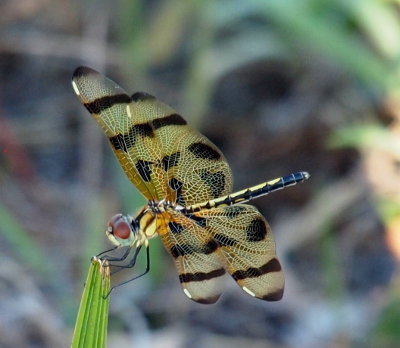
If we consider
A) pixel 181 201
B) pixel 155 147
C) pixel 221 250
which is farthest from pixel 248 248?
pixel 155 147

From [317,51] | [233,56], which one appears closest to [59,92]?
[233,56]

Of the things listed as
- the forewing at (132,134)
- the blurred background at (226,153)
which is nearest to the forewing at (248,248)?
the forewing at (132,134)

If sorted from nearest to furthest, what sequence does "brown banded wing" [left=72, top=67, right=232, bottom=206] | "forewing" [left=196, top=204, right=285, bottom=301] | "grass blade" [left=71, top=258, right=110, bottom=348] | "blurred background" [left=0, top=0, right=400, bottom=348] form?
"grass blade" [left=71, top=258, right=110, bottom=348]
"forewing" [left=196, top=204, right=285, bottom=301]
"brown banded wing" [left=72, top=67, right=232, bottom=206]
"blurred background" [left=0, top=0, right=400, bottom=348]

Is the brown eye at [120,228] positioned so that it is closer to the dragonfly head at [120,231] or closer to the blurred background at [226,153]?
the dragonfly head at [120,231]

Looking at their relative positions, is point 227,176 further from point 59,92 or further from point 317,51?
point 59,92

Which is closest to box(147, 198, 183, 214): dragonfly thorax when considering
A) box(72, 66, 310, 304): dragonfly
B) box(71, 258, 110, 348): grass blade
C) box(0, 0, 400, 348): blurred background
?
box(72, 66, 310, 304): dragonfly

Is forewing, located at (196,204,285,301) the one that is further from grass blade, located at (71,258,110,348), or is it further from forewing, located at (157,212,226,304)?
grass blade, located at (71,258,110,348)
